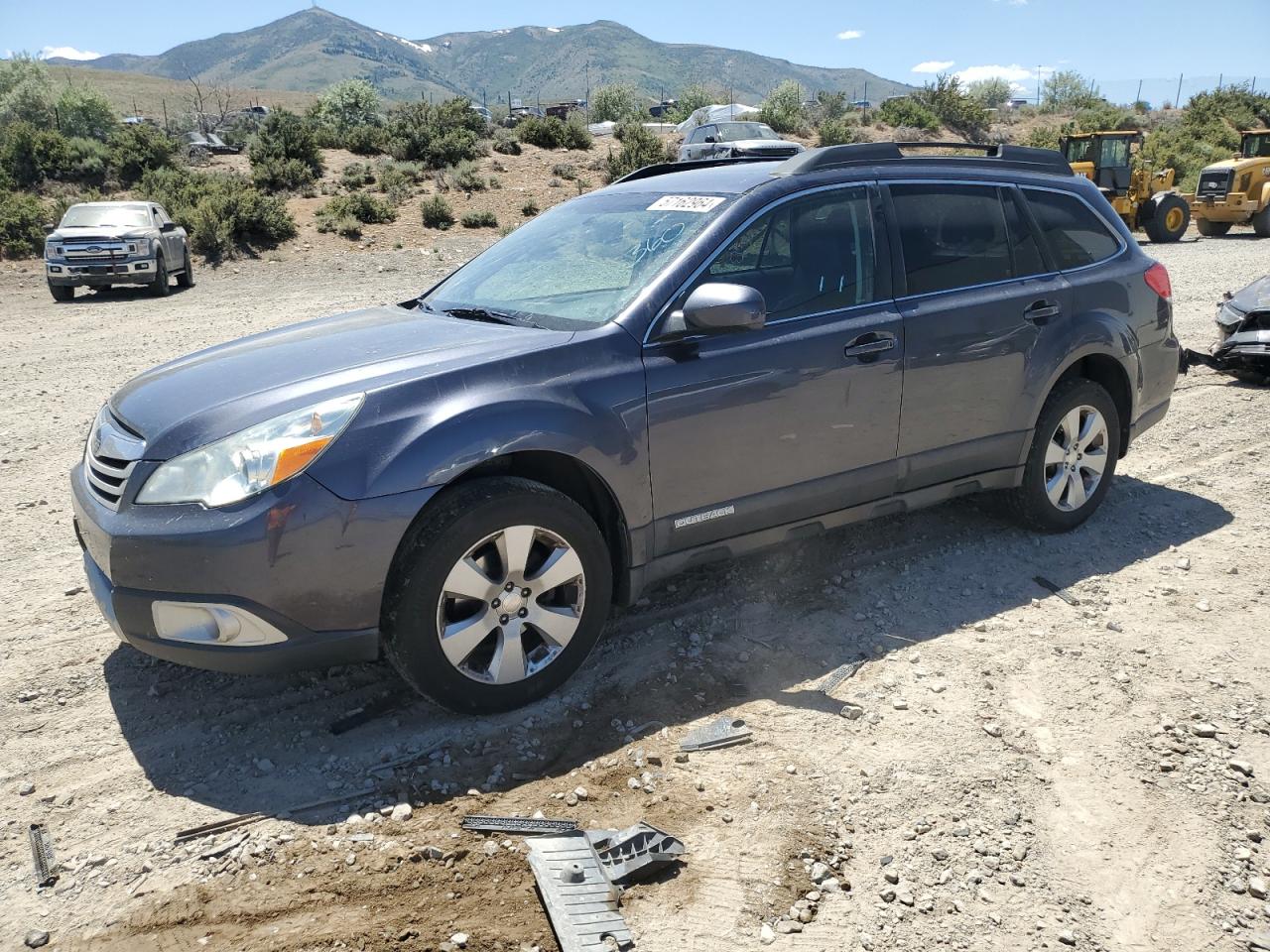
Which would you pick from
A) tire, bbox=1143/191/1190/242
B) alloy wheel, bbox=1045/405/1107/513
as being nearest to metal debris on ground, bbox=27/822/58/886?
alloy wheel, bbox=1045/405/1107/513

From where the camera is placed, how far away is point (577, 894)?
2758 mm

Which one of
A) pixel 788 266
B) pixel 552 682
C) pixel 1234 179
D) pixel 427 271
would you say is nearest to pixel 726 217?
pixel 788 266

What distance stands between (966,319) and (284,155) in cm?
2569

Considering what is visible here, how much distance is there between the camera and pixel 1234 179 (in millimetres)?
22125

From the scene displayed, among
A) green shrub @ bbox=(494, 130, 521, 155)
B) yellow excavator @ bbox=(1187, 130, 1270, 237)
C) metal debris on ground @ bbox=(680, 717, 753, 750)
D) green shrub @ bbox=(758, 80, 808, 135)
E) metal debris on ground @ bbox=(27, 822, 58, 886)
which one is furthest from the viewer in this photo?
green shrub @ bbox=(758, 80, 808, 135)

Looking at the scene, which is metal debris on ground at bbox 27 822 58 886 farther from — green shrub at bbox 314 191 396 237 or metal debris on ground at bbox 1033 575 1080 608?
green shrub at bbox 314 191 396 237

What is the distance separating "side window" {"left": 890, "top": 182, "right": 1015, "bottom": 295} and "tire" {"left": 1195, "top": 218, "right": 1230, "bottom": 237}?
21.4 meters

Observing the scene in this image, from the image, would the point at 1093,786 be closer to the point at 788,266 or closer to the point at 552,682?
the point at 552,682

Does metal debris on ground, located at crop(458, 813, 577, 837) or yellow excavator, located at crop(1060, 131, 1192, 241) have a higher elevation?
yellow excavator, located at crop(1060, 131, 1192, 241)

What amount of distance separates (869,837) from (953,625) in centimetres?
163

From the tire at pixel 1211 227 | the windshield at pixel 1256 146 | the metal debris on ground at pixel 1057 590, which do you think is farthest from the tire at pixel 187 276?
the windshield at pixel 1256 146

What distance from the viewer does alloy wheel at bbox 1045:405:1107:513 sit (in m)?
5.21

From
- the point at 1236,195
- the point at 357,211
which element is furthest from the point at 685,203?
the point at 1236,195

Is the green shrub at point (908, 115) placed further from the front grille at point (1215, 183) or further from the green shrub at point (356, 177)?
the green shrub at point (356, 177)
